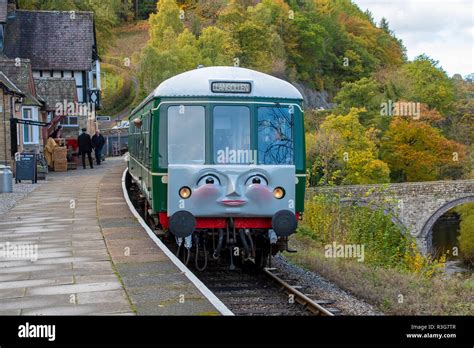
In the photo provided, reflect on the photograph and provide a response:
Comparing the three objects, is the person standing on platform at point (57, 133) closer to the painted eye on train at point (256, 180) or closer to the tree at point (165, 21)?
the tree at point (165, 21)

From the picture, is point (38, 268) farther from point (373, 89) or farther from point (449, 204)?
point (373, 89)

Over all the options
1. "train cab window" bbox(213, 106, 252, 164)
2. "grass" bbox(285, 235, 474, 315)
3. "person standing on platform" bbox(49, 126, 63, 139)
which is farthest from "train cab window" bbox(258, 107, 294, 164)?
"person standing on platform" bbox(49, 126, 63, 139)

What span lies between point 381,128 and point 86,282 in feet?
167

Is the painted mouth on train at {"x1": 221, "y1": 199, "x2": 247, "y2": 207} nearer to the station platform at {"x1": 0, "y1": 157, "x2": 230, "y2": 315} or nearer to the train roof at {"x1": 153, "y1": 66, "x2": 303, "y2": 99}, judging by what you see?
the station platform at {"x1": 0, "y1": 157, "x2": 230, "y2": 315}

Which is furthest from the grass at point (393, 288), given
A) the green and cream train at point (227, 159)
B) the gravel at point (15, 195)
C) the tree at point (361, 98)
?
the tree at point (361, 98)

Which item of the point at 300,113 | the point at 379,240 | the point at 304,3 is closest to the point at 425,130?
the point at 379,240

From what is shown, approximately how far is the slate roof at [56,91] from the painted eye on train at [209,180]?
26.8 meters

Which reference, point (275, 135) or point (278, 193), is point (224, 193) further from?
point (275, 135)

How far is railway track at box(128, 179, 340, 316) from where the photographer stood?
9.63 metres

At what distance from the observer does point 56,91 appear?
3634 centimetres

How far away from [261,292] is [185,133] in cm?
257

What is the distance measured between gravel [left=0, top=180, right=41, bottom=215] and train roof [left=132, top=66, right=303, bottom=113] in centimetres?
689

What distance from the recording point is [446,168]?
196 ft
